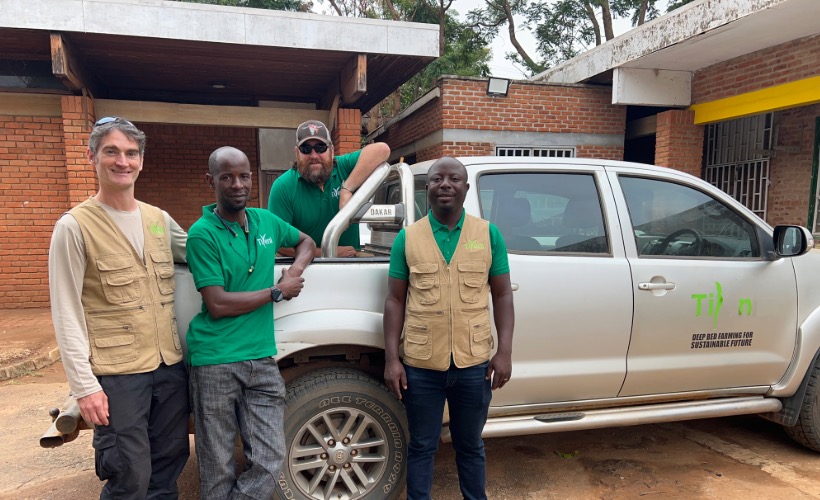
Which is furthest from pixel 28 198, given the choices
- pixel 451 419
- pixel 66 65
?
pixel 451 419

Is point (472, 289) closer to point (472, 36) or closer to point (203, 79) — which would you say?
point (203, 79)

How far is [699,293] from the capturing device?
3039 mm

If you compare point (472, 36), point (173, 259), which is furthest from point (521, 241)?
point (472, 36)

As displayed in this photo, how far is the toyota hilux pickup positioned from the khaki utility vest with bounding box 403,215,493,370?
1.17ft

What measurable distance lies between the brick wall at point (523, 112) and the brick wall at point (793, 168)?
2540 millimetres

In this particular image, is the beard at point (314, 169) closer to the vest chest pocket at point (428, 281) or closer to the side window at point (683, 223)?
the vest chest pocket at point (428, 281)

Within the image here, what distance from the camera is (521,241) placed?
9.55 feet

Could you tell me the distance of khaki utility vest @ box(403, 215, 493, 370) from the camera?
2.29m

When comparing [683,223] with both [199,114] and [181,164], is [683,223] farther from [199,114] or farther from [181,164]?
[181,164]

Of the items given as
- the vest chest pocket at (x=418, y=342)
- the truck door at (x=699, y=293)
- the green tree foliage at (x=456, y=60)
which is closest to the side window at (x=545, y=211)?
the truck door at (x=699, y=293)

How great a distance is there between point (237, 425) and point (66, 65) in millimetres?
5501

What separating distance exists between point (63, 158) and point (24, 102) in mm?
817

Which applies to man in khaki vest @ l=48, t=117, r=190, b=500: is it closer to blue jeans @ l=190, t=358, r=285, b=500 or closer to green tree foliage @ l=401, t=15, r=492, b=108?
blue jeans @ l=190, t=358, r=285, b=500

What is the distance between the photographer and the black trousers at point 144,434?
2010mm
